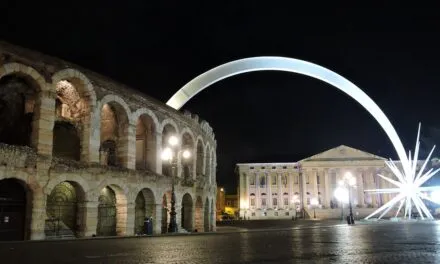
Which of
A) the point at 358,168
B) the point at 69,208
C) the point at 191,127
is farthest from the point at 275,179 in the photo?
the point at 69,208

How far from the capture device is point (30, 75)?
24.2 meters

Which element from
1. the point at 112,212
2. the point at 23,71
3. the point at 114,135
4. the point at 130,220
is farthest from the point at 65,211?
the point at 23,71

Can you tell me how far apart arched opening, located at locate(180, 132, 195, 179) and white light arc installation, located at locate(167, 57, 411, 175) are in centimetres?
1687

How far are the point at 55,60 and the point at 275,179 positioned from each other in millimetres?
A: 103449

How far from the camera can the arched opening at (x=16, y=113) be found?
85.1ft

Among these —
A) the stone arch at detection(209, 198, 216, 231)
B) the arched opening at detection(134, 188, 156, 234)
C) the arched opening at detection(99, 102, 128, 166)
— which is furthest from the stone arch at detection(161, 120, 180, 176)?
the stone arch at detection(209, 198, 216, 231)

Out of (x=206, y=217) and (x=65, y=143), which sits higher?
(x=65, y=143)

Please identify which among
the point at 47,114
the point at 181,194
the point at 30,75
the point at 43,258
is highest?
the point at 30,75

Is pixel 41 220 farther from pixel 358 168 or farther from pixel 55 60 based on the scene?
pixel 358 168

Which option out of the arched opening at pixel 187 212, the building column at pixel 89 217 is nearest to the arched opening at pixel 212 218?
the arched opening at pixel 187 212

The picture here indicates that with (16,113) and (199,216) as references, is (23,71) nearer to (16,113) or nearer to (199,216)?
(16,113)

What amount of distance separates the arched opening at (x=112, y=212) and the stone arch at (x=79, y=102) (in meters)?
3.97

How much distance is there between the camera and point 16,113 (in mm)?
26922

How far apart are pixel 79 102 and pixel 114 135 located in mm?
4555
